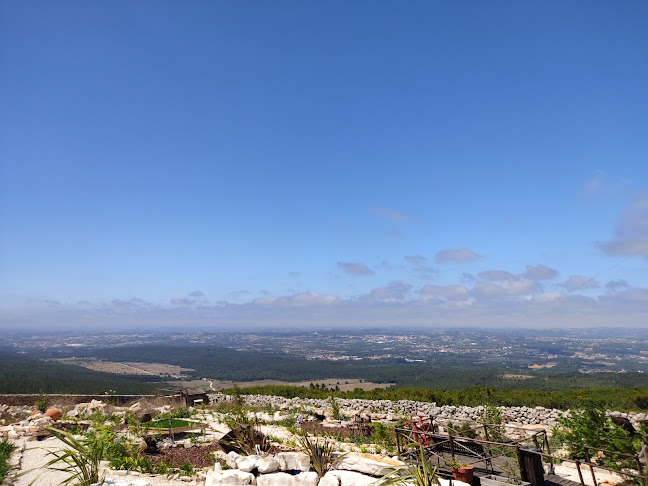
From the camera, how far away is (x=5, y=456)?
30.0ft

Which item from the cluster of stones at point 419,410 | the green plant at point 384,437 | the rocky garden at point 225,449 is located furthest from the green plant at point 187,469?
the cluster of stones at point 419,410

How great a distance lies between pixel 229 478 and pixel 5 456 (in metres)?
5.73

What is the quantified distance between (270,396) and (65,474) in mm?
17565

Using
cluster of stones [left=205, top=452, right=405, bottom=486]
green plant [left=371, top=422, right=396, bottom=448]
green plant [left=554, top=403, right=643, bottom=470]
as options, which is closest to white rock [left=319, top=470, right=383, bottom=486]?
cluster of stones [left=205, top=452, right=405, bottom=486]

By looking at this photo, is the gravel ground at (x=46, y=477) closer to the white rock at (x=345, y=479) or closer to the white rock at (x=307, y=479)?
the white rock at (x=307, y=479)

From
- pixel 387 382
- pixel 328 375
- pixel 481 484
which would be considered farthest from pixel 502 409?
pixel 328 375

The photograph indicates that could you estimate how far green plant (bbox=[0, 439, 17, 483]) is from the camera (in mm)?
8242

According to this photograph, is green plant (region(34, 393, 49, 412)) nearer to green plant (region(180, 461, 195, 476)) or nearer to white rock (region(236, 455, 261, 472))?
green plant (region(180, 461, 195, 476))

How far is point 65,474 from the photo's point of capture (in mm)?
8539

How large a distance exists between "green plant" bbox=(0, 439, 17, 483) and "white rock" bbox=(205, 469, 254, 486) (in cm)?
439

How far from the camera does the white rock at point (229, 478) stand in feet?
25.7

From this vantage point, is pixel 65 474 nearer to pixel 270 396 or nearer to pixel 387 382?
pixel 270 396

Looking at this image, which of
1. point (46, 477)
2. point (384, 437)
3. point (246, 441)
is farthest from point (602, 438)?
point (46, 477)

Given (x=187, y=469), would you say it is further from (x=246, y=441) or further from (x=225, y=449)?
(x=225, y=449)
